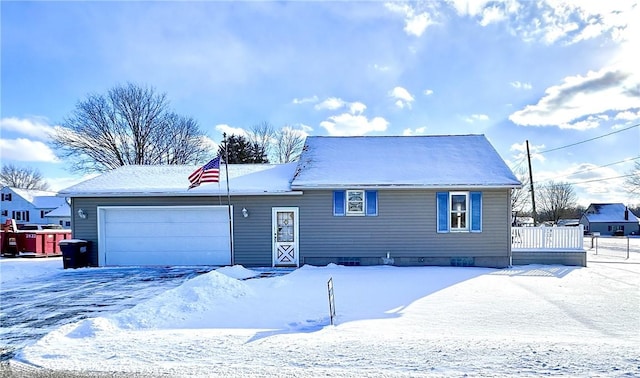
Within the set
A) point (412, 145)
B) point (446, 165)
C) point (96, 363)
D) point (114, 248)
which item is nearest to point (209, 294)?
point (96, 363)

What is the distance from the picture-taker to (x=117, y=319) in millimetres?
5910

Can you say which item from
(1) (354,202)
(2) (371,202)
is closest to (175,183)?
(1) (354,202)

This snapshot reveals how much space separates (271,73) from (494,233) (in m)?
10.1

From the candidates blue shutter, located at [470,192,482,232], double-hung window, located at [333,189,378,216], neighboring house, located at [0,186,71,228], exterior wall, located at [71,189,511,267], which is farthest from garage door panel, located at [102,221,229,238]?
neighboring house, located at [0,186,71,228]

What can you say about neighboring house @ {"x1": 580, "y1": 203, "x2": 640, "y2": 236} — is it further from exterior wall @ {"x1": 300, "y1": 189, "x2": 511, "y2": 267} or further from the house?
the house

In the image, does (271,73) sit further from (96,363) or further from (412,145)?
(96,363)

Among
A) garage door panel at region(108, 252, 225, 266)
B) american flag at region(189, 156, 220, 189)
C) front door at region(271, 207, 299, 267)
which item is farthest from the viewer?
garage door panel at region(108, 252, 225, 266)

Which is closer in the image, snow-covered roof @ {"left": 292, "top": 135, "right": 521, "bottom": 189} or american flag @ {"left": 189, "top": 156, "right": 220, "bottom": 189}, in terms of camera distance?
american flag @ {"left": 189, "top": 156, "right": 220, "bottom": 189}

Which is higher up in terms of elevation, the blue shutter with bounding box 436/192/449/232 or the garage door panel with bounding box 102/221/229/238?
the blue shutter with bounding box 436/192/449/232

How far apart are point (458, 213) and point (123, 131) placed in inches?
1023

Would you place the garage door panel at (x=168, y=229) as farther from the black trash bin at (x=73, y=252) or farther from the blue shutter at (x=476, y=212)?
the blue shutter at (x=476, y=212)

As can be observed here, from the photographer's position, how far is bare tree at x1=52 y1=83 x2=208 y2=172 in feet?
86.9

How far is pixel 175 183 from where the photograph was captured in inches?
516

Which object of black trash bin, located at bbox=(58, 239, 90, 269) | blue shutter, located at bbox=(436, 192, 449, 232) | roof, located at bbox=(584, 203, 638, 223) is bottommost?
roof, located at bbox=(584, 203, 638, 223)
